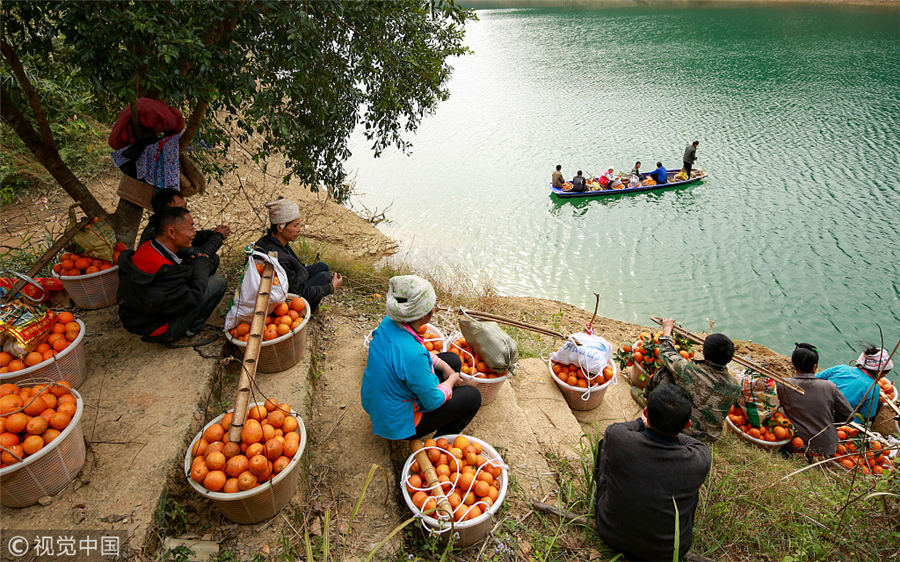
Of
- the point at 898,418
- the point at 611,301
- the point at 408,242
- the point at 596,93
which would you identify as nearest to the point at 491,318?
the point at 898,418

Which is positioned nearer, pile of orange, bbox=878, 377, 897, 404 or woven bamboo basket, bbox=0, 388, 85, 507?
woven bamboo basket, bbox=0, 388, 85, 507

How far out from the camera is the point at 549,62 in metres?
29.4

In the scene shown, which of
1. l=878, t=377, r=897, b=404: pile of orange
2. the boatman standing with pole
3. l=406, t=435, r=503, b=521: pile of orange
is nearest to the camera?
l=406, t=435, r=503, b=521: pile of orange

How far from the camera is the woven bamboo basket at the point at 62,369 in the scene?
3062 millimetres

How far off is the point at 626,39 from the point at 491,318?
34.7 meters

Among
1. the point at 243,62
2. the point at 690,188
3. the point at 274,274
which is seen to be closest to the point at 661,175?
the point at 690,188

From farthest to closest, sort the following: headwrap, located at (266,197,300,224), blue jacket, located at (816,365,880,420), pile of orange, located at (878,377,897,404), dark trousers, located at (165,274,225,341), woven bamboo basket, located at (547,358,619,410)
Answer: pile of orange, located at (878,377,897,404)
blue jacket, located at (816,365,880,420)
woven bamboo basket, located at (547,358,619,410)
headwrap, located at (266,197,300,224)
dark trousers, located at (165,274,225,341)

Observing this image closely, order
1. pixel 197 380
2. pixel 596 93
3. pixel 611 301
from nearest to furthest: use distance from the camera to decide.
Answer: pixel 197 380, pixel 611 301, pixel 596 93

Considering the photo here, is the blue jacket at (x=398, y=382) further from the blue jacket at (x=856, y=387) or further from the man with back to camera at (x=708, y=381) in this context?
the blue jacket at (x=856, y=387)

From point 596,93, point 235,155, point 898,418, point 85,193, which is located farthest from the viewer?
point 596,93

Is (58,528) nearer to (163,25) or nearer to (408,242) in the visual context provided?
(163,25)

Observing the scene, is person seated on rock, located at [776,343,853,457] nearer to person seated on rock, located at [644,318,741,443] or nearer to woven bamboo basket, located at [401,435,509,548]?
person seated on rock, located at [644,318,741,443]

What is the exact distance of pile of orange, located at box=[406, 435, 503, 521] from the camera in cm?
286

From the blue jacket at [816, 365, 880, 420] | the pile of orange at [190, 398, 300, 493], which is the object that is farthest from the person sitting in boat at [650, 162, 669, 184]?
the pile of orange at [190, 398, 300, 493]
